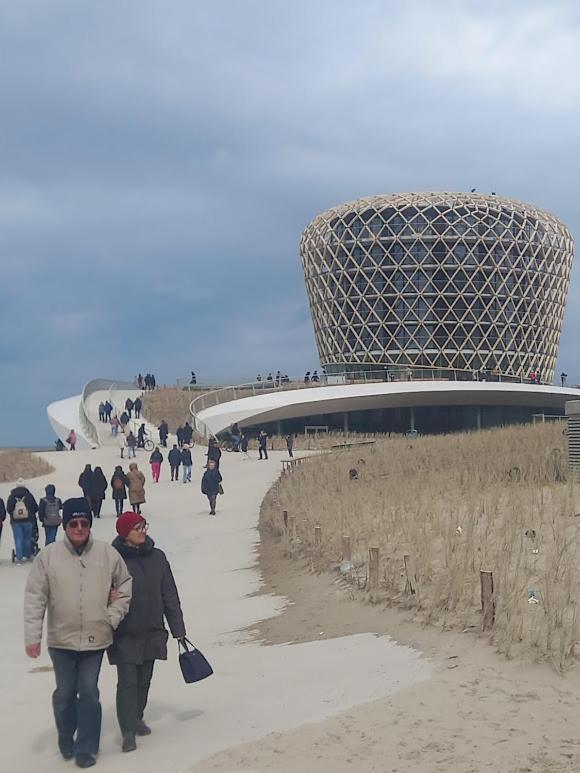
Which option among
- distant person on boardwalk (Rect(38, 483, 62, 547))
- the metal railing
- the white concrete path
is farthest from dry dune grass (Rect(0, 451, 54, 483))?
the white concrete path

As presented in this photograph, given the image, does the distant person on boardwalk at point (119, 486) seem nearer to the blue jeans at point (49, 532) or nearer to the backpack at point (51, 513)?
the blue jeans at point (49, 532)

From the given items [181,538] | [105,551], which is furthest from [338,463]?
[105,551]

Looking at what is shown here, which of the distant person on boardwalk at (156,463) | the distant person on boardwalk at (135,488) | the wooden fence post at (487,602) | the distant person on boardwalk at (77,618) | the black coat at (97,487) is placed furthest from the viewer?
the distant person on boardwalk at (156,463)

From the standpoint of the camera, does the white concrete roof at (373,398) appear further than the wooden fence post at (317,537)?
Yes

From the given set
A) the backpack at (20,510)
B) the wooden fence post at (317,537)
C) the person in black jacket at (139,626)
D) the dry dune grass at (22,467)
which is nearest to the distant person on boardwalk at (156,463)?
the dry dune grass at (22,467)

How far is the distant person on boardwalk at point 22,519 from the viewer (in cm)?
1271

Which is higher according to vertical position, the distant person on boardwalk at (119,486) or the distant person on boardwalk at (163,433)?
the distant person on boardwalk at (163,433)

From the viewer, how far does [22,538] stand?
42.9 ft

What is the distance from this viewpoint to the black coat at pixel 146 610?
4980 millimetres

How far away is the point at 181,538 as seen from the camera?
15.7 m

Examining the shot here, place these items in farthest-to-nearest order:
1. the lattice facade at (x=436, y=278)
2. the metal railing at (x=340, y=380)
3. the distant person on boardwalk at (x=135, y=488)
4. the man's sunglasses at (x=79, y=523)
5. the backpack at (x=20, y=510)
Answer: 1. the lattice facade at (x=436, y=278)
2. the metal railing at (x=340, y=380)
3. the distant person on boardwalk at (x=135, y=488)
4. the backpack at (x=20, y=510)
5. the man's sunglasses at (x=79, y=523)

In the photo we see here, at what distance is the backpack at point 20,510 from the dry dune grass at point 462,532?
3.85 metres

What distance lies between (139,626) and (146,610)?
96 millimetres

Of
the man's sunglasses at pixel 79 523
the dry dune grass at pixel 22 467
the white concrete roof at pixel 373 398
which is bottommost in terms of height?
the dry dune grass at pixel 22 467
